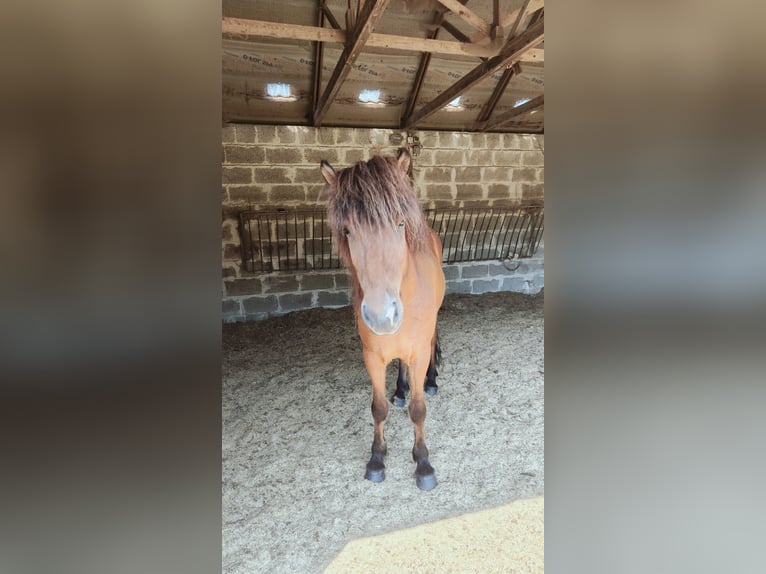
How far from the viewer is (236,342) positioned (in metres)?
4.00

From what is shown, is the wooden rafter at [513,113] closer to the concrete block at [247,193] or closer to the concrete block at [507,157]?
the concrete block at [507,157]

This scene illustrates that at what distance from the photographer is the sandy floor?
1.64 meters

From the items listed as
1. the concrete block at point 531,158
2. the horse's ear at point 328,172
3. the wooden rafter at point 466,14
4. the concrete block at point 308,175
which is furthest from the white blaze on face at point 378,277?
the concrete block at point 531,158

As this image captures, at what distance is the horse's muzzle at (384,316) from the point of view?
1.52 meters

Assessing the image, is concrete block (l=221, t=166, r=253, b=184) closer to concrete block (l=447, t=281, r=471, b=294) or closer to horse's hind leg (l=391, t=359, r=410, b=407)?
concrete block (l=447, t=281, r=471, b=294)

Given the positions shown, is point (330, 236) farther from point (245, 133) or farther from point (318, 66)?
point (318, 66)

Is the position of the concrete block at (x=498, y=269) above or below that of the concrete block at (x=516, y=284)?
above

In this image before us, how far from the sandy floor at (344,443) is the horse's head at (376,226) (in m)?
0.79

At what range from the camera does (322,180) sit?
468 centimetres

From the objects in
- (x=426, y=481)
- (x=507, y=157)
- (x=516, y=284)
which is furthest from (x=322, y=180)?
(x=426, y=481)

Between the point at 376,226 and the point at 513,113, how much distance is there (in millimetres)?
3899
